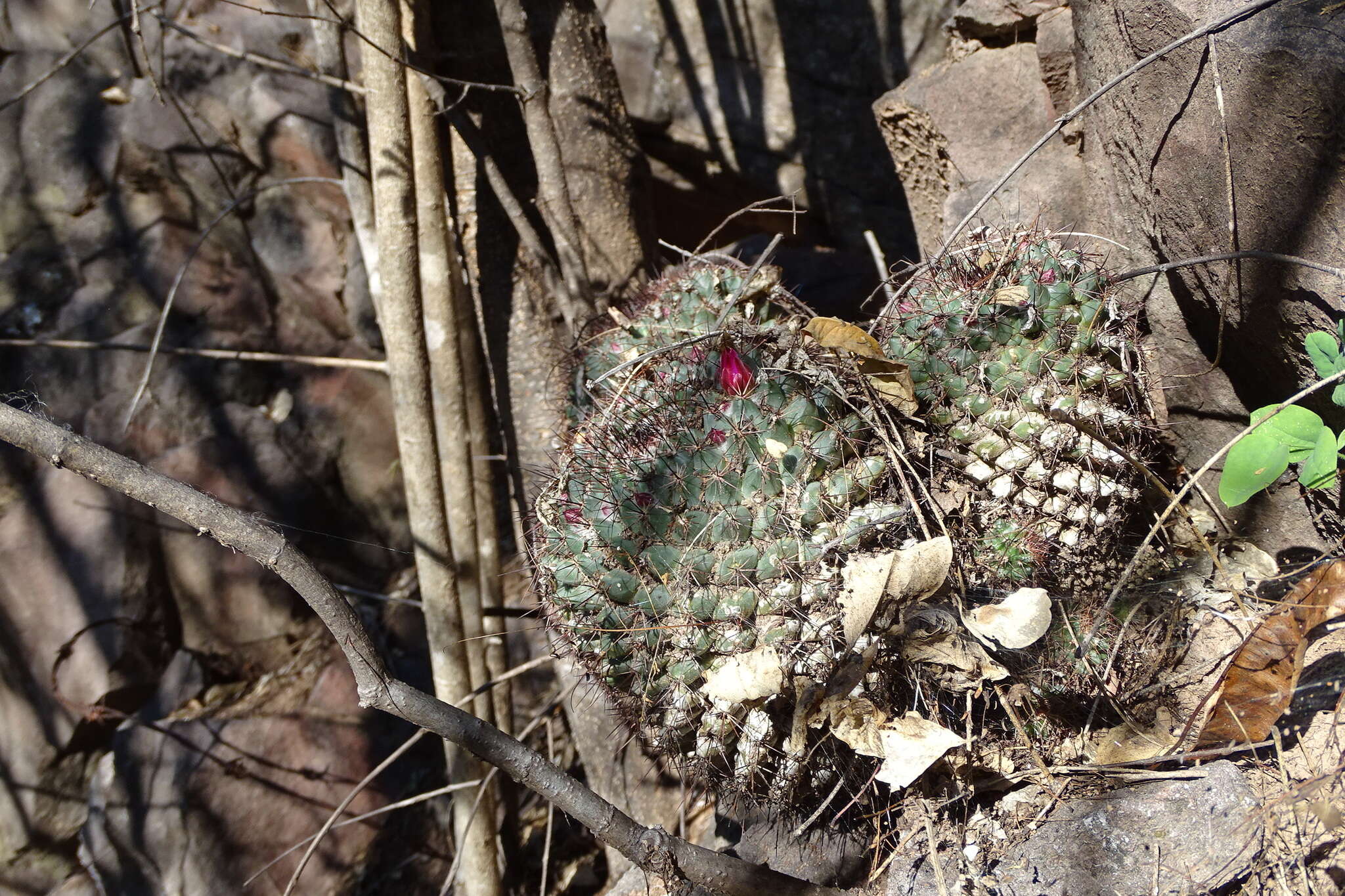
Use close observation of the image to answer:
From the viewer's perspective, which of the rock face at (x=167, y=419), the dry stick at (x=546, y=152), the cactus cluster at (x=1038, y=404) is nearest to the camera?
the cactus cluster at (x=1038, y=404)

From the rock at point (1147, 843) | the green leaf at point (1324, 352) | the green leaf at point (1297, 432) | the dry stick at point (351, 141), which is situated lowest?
the rock at point (1147, 843)

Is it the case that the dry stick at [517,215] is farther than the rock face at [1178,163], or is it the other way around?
the dry stick at [517,215]

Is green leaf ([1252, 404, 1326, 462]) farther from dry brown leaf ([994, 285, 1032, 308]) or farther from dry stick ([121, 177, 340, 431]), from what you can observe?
dry stick ([121, 177, 340, 431])

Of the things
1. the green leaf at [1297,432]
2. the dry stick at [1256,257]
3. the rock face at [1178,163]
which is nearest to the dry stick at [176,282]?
the rock face at [1178,163]

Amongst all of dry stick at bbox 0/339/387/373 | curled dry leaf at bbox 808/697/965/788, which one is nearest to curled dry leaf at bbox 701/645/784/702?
curled dry leaf at bbox 808/697/965/788

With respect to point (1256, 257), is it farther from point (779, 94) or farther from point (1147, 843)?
point (779, 94)

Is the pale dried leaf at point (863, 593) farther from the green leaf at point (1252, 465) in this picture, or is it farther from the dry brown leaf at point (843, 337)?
the green leaf at point (1252, 465)

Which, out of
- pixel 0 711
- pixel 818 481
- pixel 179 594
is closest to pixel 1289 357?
pixel 818 481
